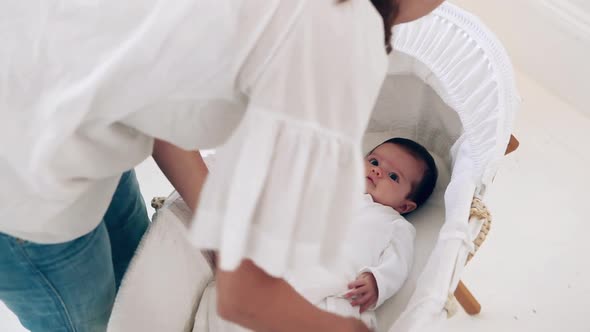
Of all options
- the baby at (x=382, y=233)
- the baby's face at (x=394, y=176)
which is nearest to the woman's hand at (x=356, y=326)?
the baby at (x=382, y=233)

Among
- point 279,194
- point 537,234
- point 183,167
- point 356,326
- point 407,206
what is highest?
point 279,194

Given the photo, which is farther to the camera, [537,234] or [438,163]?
[537,234]

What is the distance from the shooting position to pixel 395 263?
1.10 metres

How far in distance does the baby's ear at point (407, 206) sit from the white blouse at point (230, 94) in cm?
84

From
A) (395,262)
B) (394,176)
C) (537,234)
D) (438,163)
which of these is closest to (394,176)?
(394,176)

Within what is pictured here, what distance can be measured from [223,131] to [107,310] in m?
0.46

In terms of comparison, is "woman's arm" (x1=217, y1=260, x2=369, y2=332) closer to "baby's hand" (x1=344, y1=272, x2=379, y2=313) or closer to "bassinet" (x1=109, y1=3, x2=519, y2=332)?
"bassinet" (x1=109, y1=3, x2=519, y2=332)

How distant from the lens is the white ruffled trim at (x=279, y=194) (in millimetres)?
423

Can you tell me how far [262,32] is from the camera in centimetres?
42

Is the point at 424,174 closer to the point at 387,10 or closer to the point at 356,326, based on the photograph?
the point at 356,326

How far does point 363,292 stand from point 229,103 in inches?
26.3

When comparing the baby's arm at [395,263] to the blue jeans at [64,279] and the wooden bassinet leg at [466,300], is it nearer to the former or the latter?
the wooden bassinet leg at [466,300]

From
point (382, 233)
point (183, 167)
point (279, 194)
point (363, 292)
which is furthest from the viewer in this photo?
point (382, 233)

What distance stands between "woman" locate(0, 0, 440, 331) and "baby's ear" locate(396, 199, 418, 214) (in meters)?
0.78
